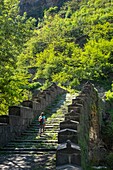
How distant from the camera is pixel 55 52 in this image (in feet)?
183

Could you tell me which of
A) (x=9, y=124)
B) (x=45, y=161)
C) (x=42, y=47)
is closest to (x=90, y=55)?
(x=42, y=47)

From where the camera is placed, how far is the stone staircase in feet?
34.2

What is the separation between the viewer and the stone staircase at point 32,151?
10.4m

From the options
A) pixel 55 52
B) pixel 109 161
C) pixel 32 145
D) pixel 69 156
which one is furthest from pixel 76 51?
pixel 69 156

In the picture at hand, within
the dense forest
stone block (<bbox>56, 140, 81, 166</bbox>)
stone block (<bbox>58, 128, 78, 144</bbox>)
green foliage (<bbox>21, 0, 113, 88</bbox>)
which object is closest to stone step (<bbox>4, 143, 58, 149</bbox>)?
stone block (<bbox>58, 128, 78, 144</bbox>)

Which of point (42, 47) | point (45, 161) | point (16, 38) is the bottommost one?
point (45, 161)

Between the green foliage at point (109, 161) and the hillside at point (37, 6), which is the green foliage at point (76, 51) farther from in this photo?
the hillside at point (37, 6)

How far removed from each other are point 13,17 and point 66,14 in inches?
3218

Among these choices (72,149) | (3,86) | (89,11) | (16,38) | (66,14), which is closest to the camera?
(72,149)

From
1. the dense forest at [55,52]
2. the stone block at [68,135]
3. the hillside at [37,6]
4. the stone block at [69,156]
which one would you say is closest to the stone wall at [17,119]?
the dense forest at [55,52]

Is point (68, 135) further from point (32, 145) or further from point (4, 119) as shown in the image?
point (4, 119)

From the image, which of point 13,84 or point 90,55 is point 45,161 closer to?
point 13,84

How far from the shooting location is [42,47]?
6612 centimetres

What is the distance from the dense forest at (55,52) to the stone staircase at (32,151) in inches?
111
